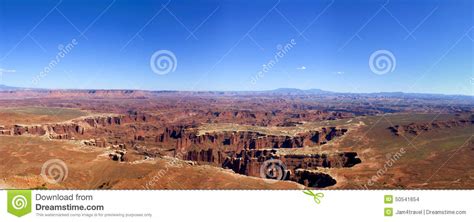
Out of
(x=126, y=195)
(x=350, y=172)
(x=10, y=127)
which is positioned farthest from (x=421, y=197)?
(x=10, y=127)

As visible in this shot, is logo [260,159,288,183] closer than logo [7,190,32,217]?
No

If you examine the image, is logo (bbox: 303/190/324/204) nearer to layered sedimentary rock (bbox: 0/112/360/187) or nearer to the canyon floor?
the canyon floor

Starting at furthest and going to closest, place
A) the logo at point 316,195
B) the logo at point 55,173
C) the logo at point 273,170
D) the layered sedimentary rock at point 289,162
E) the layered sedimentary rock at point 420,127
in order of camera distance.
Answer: the layered sedimentary rock at point 420,127, the layered sedimentary rock at point 289,162, the logo at point 273,170, the logo at point 55,173, the logo at point 316,195

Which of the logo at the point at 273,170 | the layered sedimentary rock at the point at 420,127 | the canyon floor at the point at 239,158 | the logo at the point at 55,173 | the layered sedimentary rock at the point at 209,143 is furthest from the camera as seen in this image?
the layered sedimentary rock at the point at 420,127

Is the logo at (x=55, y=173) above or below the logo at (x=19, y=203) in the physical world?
below

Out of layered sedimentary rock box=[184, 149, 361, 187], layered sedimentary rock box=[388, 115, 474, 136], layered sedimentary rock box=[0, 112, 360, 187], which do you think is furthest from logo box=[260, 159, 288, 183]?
layered sedimentary rock box=[388, 115, 474, 136]

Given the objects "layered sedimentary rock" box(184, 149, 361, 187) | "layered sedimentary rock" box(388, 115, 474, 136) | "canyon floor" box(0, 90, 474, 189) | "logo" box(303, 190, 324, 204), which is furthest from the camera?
"layered sedimentary rock" box(388, 115, 474, 136)

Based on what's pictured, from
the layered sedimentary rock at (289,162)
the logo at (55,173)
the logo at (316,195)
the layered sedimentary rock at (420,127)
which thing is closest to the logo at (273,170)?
the layered sedimentary rock at (289,162)

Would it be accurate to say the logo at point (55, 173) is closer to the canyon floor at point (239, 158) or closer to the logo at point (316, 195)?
the canyon floor at point (239, 158)
